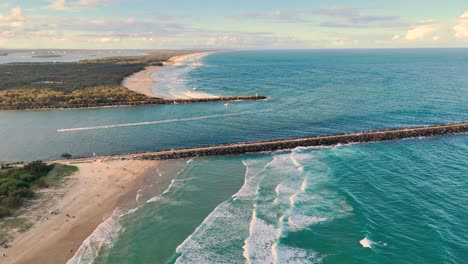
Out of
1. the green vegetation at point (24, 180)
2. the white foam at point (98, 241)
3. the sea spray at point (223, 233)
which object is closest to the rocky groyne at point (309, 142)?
the green vegetation at point (24, 180)

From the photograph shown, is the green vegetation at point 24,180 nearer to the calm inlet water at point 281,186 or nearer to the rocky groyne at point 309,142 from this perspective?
the calm inlet water at point 281,186

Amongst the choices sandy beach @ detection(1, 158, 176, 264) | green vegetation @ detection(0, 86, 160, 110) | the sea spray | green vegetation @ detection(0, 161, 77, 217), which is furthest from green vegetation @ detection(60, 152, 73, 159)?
green vegetation @ detection(0, 86, 160, 110)

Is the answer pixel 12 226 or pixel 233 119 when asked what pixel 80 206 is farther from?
pixel 233 119

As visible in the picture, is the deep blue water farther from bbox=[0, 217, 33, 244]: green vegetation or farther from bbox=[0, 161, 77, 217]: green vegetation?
bbox=[0, 217, 33, 244]: green vegetation

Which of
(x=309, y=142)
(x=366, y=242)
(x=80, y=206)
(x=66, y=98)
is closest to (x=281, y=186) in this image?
(x=366, y=242)

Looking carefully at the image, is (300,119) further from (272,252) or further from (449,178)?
(272,252)
